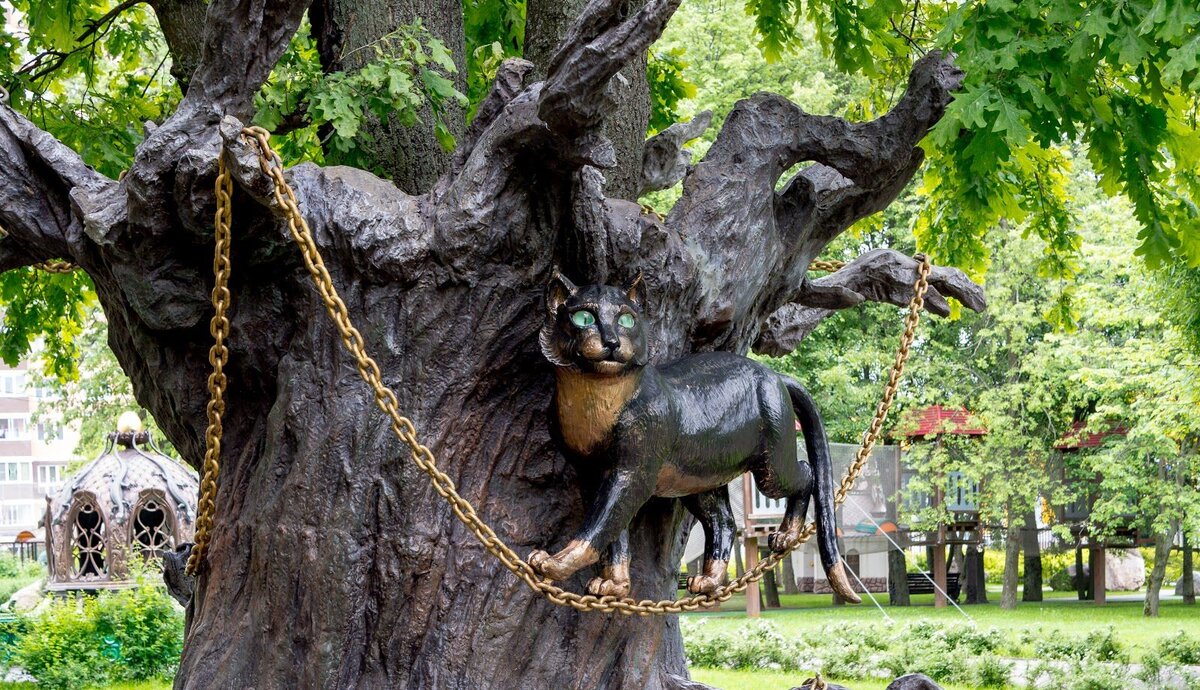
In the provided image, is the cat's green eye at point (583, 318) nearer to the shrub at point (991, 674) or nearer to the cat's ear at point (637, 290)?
the cat's ear at point (637, 290)

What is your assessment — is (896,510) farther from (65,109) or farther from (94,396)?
(65,109)

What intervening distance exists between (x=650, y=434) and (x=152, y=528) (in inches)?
566

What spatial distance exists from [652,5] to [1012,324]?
2197 centimetres

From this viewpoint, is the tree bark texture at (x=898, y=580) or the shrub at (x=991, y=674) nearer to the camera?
the shrub at (x=991, y=674)

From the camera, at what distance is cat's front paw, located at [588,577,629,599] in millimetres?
4539

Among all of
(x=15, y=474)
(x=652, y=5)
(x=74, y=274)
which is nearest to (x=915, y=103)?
(x=652, y=5)

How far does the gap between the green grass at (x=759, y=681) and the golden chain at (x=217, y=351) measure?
9.09m

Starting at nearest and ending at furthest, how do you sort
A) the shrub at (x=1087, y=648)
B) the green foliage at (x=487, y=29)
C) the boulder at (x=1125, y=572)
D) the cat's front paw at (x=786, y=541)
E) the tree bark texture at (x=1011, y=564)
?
the cat's front paw at (x=786, y=541), the green foliage at (x=487, y=29), the shrub at (x=1087, y=648), the tree bark texture at (x=1011, y=564), the boulder at (x=1125, y=572)

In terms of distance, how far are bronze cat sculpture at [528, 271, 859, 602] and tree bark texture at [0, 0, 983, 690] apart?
323 mm

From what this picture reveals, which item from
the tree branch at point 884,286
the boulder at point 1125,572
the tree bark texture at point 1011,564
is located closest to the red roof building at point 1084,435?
the tree bark texture at point 1011,564

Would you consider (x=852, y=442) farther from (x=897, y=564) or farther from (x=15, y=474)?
(x=15, y=474)

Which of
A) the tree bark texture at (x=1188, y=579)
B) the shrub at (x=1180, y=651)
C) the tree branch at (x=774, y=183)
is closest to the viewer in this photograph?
the tree branch at (x=774, y=183)

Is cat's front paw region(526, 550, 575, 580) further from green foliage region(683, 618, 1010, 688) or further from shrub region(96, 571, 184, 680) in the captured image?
green foliage region(683, 618, 1010, 688)

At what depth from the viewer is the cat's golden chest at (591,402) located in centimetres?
438
